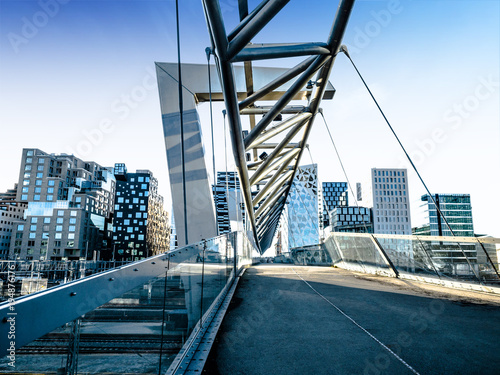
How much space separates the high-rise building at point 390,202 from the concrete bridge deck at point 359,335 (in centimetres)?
13013

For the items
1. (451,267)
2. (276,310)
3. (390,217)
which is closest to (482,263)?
(451,267)

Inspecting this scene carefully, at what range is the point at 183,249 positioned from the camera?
3080mm

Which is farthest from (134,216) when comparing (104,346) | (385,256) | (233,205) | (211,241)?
(104,346)

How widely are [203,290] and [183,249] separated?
127cm

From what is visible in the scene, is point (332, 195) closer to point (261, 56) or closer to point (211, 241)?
point (211, 241)

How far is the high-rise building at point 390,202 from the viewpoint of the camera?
12962 centimetres

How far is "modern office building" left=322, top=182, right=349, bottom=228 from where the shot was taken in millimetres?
165125

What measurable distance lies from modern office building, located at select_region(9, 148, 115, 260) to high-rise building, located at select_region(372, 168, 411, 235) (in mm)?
92083

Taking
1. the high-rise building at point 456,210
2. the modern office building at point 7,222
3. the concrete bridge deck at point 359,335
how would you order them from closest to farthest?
the concrete bridge deck at point 359,335 → the modern office building at point 7,222 → the high-rise building at point 456,210

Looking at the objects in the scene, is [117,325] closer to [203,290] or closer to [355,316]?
[203,290]

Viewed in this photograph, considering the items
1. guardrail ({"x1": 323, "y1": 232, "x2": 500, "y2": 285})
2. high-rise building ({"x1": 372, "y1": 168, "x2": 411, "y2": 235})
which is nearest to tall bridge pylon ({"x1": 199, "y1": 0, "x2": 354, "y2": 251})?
guardrail ({"x1": 323, "y1": 232, "x2": 500, "y2": 285})

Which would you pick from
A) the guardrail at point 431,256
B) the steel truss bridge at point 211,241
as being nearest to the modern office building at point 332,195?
the steel truss bridge at point 211,241

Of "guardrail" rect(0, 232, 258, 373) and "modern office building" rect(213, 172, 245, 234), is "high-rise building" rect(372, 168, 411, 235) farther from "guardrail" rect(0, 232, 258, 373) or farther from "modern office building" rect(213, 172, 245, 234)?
"guardrail" rect(0, 232, 258, 373)

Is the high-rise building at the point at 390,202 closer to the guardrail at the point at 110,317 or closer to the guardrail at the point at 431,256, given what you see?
the guardrail at the point at 431,256
